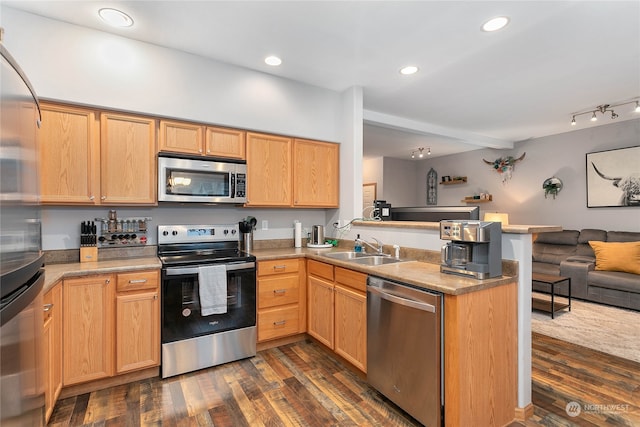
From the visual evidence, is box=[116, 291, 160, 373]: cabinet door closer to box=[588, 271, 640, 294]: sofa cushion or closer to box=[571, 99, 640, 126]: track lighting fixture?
box=[588, 271, 640, 294]: sofa cushion

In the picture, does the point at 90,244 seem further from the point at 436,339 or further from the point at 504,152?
the point at 504,152

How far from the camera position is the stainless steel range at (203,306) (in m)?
2.42

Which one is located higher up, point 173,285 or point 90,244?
point 90,244

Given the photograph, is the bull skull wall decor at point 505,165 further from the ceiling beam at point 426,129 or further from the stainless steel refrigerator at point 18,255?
the stainless steel refrigerator at point 18,255

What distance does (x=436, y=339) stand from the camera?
1719mm

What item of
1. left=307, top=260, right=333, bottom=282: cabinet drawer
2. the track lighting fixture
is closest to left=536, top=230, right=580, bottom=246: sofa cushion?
the track lighting fixture

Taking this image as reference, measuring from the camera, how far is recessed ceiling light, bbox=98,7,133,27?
222cm

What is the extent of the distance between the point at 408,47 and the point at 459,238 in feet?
5.73

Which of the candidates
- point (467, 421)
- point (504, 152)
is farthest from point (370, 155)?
point (467, 421)

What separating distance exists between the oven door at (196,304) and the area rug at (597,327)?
9.84 ft

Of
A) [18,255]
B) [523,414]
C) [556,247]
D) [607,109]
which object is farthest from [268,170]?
[556,247]

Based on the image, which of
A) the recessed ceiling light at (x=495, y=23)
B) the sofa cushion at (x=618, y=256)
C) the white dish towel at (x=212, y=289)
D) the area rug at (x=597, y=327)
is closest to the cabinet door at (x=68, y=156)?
the white dish towel at (x=212, y=289)

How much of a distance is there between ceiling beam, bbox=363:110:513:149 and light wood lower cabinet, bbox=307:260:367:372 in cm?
241

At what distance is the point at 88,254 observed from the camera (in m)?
2.51
